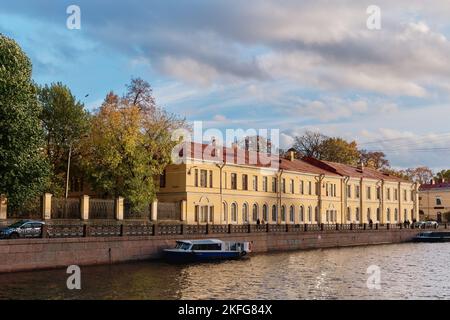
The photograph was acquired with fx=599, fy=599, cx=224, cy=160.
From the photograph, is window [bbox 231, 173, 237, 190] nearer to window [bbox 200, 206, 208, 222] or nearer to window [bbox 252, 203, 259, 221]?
window [bbox 252, 203, 259, 221]

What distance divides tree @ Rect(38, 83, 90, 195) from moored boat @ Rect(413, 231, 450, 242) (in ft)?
142

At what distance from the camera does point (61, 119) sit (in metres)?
52.8

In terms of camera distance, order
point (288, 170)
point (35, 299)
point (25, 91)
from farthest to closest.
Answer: point (288, 170) < point (25, 91) < point (35, 299)

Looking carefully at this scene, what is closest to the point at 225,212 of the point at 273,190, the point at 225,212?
the point at 225,212

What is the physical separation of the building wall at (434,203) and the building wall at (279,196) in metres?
22.4

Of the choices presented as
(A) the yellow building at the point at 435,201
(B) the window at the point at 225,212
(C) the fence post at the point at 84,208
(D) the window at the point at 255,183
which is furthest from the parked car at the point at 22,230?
(A) the yellow building at the point at 435,201

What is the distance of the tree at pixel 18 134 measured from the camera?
119 ft

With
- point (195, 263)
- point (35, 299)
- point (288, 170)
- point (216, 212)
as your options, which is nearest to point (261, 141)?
point (288, 170)

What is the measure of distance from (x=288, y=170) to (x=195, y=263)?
96.0 feet

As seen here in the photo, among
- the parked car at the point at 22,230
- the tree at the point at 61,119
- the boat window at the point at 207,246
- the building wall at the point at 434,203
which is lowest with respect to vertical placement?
the boat window at the point at 207,246

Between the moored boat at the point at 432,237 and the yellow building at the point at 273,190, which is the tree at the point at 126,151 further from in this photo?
the moored boat at the point at 432,237

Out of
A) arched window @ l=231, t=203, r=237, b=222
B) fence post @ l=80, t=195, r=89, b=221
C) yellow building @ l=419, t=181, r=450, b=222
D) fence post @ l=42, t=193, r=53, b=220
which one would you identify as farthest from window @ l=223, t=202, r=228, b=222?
yellow building @ l=419, t=181, r=450, b=222
